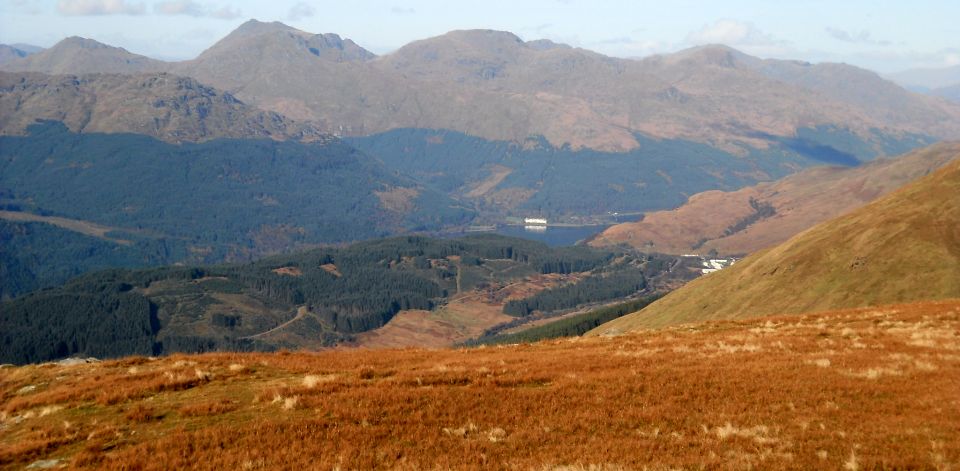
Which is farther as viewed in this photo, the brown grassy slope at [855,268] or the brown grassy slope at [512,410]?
the brown grassy slope at [855,268]

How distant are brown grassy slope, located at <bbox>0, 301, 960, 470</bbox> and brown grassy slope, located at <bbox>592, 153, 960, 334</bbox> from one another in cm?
7402

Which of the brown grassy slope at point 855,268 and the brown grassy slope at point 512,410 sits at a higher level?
the brown grassy slope at point 512,410

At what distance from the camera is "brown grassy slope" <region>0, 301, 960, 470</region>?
2298cm

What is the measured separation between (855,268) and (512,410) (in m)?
127

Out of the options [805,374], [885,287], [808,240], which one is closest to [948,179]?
[808,240]

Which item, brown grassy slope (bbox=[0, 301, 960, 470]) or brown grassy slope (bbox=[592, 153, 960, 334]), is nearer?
brown grassy slope (bbox=[0, 301, 960, 470])

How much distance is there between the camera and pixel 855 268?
136500mm

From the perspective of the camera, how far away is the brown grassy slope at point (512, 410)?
22984 millimetres

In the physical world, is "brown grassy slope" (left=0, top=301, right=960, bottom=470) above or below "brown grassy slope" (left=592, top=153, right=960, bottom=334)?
above

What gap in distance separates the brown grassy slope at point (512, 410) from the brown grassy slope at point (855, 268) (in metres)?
74.0

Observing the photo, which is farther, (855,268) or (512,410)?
(855,268)

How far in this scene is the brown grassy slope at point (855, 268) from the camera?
123 m

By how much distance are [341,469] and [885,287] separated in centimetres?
12307

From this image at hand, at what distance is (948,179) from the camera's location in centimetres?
15275
